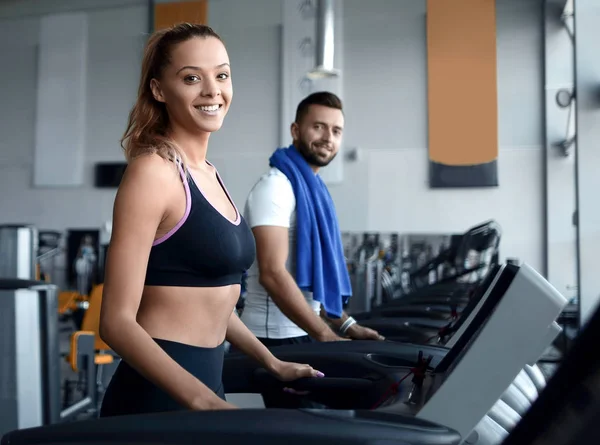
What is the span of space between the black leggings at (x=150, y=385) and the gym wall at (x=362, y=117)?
6.19 meters

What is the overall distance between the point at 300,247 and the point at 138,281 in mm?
1315

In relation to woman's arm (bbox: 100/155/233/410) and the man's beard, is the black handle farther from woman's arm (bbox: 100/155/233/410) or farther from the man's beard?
the man's beard

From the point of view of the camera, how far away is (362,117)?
753 centimetres

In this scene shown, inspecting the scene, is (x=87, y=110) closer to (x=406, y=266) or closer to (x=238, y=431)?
(x=406, y=266)

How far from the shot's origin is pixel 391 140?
7.43m

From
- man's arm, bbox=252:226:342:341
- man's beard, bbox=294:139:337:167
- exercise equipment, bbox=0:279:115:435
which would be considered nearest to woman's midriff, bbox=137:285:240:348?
exercise equipment, bbox=0:279:115:435

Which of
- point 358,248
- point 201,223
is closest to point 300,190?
point 201,223

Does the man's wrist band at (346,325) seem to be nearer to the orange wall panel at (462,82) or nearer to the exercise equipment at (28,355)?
the exercise equipment at (28,355)

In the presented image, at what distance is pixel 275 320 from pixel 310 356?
0.72 m

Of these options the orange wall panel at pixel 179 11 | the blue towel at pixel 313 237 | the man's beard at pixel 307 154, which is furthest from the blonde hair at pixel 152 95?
the orange wall panel at pixel 179 11

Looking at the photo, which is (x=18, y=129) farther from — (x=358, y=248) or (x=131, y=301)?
(x=131, y=301)

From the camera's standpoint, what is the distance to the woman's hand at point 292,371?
135 centimetres

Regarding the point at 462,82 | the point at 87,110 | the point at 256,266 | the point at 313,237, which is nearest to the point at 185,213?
the point at 256,266

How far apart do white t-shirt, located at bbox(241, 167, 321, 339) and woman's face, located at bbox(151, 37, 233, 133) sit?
2.85 ft
